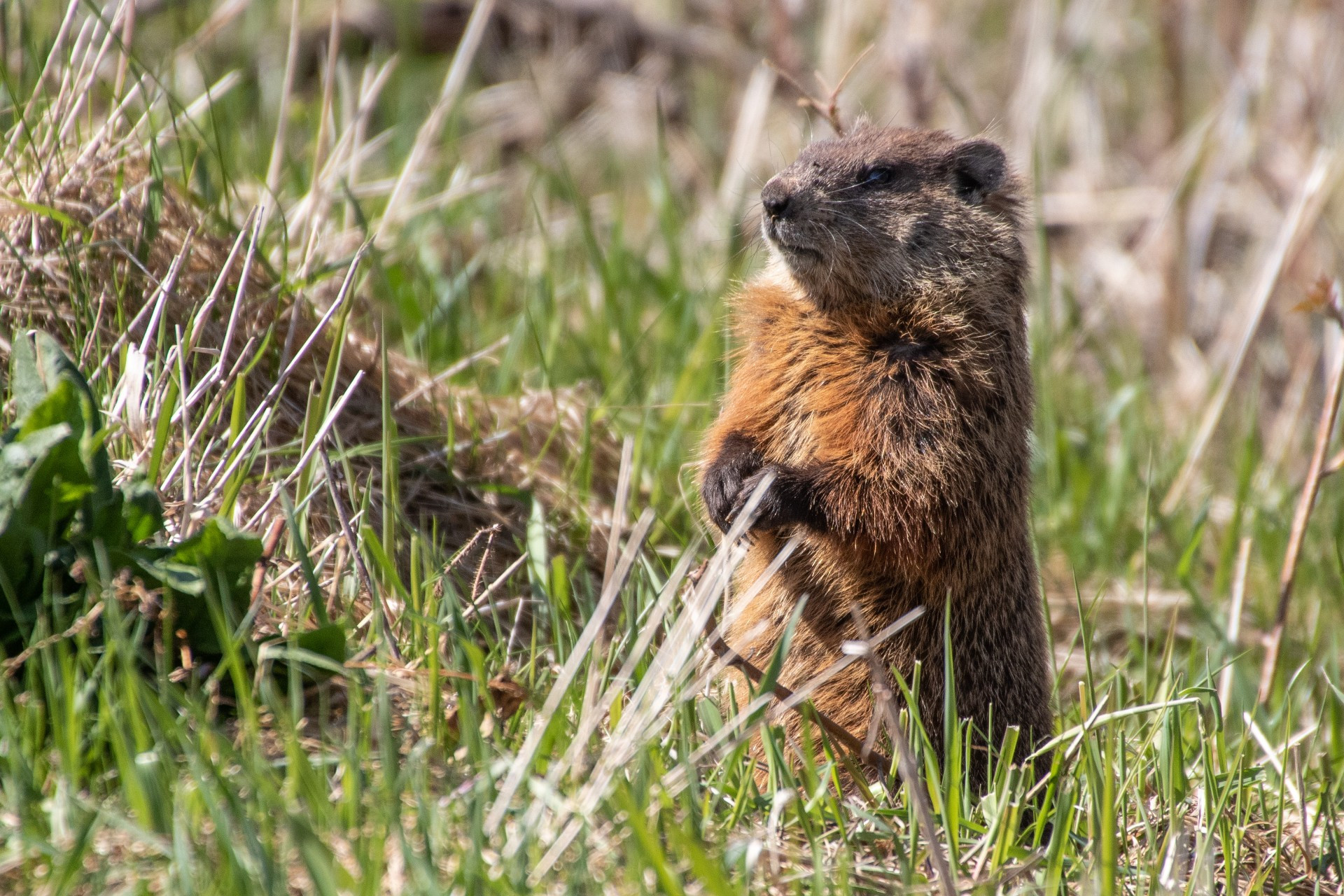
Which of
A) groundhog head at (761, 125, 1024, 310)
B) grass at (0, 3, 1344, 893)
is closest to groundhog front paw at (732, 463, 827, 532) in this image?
grass at (0, 3, 1344, 893)

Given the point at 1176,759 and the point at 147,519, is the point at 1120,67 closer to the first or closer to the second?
the point at 1176,759

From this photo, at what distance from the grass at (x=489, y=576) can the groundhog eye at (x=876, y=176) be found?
809 mm

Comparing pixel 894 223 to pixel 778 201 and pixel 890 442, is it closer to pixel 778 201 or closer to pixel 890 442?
pixel 778 201

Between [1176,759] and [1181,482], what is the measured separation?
2.55m

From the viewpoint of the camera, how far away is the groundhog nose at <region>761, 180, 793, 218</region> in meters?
3.47

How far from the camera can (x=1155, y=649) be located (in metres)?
4.73

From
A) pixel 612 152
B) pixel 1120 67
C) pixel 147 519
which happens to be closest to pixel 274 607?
pixel 147 519

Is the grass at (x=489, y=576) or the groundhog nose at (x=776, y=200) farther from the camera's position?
the groundhog nose at (x=776, y=200)

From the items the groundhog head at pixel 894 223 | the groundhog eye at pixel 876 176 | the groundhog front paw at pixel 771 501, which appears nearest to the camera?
the groundhog front paw at pixel 771 501

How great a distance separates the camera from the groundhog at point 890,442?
3.21 m

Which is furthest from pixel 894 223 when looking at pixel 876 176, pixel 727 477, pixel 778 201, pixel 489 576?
pixel 489 576

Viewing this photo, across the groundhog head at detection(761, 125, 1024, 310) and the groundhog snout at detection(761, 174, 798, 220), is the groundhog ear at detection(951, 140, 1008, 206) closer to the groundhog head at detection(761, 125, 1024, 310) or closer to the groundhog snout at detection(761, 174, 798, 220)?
the groundhog head at detection(761, 125, 1024, 310)

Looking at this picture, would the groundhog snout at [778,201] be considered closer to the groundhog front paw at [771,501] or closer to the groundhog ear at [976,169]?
the groundhog ear at [976,169]

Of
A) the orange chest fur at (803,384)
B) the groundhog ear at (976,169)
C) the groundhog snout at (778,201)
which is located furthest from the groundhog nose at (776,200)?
the groundhog ear at (976,169)
